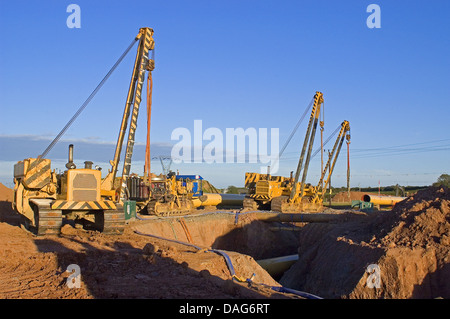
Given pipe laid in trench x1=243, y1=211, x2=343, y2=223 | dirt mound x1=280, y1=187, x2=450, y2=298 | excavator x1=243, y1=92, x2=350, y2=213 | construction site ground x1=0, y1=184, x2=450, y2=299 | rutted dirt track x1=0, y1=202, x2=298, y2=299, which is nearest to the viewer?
rutted dirt track x1=0, y1=202, x2=298, y2=299

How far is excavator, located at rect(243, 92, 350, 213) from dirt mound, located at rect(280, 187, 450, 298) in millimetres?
13277

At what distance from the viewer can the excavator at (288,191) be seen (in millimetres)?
30609

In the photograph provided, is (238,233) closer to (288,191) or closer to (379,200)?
(288,191)

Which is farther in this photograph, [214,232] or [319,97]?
[319,97]

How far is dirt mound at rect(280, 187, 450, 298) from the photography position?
11.9 meters

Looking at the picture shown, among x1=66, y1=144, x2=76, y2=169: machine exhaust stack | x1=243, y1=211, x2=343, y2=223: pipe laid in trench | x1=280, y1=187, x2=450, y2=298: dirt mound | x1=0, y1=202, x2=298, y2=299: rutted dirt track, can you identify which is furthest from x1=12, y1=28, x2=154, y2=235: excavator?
x1=243, y1=211, x2=343, y2=223: pipe laid in trench

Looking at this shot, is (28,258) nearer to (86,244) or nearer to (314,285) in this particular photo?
(86,244)

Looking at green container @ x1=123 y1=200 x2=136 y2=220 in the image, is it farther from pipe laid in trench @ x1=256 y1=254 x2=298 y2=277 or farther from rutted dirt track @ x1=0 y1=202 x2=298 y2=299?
rutted dirt track @ x1=0 y1=202 x2=298 y2=299

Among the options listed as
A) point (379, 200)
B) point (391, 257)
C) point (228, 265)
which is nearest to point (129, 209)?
point (228, 265)

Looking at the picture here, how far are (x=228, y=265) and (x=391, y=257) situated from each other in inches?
173
